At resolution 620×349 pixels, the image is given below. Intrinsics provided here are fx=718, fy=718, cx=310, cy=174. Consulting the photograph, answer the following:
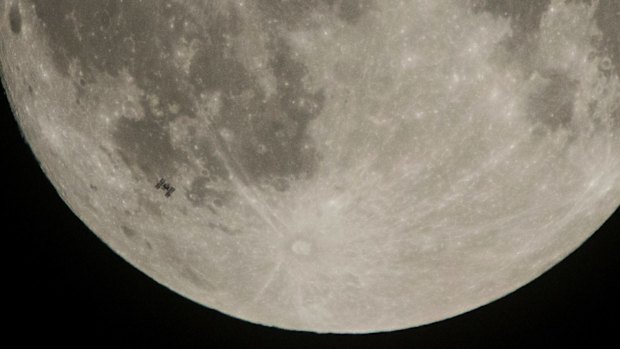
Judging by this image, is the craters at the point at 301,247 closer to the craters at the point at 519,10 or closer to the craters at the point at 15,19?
the craters at the point at 519,10

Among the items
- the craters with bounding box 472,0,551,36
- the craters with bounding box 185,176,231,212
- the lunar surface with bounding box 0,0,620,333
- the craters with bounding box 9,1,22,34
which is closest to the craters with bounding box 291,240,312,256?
the lunar surface with bounding box 0,0,620,333

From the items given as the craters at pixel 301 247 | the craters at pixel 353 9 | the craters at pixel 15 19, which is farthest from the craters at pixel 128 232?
the craters at pixel 353 9

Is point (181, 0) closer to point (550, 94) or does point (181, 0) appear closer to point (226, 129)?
point (226, 129)

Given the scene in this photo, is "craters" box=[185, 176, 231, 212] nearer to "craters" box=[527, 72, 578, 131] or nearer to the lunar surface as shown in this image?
the lunar surface

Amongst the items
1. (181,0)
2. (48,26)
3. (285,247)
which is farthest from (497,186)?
(48,26)

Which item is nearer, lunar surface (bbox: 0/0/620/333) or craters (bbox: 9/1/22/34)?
lunar surface (bbox: 0/0/620/333)

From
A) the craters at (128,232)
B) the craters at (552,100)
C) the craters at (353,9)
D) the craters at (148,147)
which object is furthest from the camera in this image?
the craters at (128,232)

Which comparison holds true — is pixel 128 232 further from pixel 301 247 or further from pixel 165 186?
pixel 301 247

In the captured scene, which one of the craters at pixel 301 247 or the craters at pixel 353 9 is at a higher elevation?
the craters at pixel 353 9
